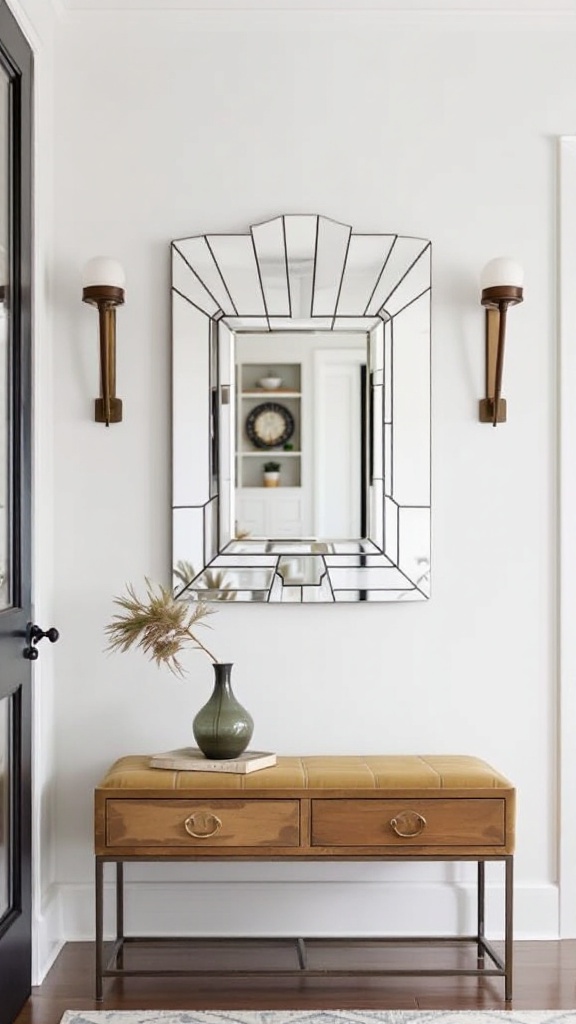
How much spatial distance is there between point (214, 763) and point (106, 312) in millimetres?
1302

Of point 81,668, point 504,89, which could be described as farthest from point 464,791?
point 504,89

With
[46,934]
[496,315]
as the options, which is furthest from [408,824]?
[496,315]

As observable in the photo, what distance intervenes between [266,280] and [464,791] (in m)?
1.57

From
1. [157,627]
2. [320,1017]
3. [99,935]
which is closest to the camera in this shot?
[320,1017]

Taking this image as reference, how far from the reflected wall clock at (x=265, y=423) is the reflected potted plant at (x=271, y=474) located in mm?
57

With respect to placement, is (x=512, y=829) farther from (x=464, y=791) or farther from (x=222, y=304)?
(x=222, y=304)

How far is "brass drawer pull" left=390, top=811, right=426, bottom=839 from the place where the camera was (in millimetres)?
2658

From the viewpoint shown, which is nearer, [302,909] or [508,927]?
[508,927]

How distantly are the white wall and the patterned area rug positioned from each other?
0.47m

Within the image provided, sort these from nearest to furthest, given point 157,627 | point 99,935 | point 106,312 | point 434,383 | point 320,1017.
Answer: point 320,1017
point 99,935
point 157,627
point 106,312
point 434,383

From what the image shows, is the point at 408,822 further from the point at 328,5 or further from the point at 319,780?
the point at 328,5

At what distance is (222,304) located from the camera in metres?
3.09

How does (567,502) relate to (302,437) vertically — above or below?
below

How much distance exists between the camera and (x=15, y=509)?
265cm
